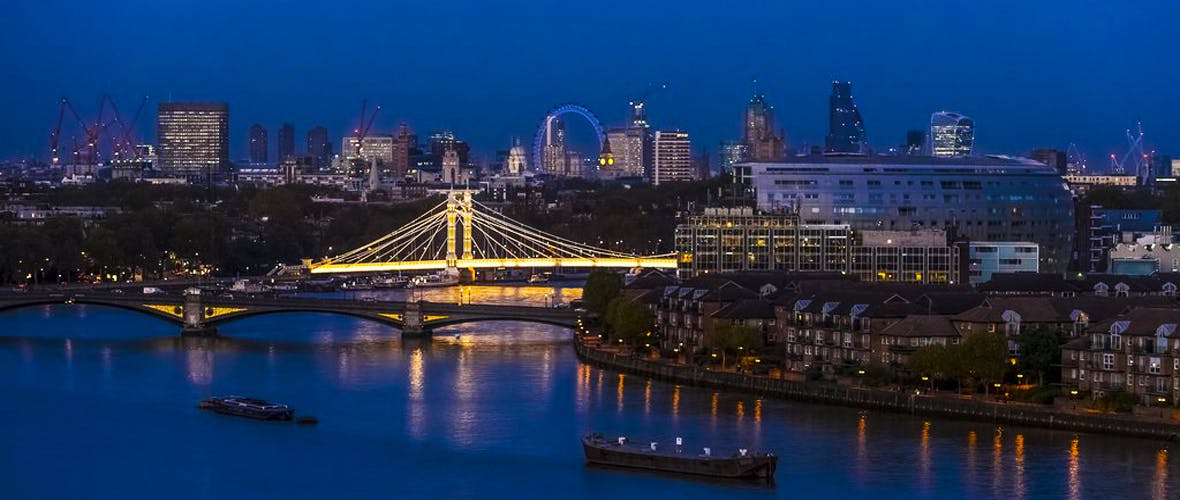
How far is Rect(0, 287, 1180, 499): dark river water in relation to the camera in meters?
21.0

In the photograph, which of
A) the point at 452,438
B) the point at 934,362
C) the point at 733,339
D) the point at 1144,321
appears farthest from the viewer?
the point at 733,339

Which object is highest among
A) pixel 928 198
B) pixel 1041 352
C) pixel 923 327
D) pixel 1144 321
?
pixel 928 198

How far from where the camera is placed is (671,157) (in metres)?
110

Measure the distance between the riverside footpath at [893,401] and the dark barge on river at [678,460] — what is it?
3.39 metres

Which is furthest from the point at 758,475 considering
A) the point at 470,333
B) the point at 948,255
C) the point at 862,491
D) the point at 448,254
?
the point at 448,254

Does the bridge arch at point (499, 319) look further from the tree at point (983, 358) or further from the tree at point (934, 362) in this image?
the tree at point (983, 358)

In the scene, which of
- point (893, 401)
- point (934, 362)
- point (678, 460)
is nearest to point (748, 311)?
point (893, 401)

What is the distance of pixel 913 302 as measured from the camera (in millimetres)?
28219

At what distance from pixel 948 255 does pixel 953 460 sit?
17.9 meters

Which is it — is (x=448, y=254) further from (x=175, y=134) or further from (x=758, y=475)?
(x=175, y=134)

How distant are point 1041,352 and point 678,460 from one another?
547 cm

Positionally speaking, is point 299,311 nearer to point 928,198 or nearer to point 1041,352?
point 928,198

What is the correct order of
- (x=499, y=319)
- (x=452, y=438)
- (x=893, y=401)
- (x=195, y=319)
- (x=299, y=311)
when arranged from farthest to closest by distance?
(x=195, y=319)
(x=299, y=311)
(x=499, y=319)
(x=893, y=401)
(x=452, y=438)

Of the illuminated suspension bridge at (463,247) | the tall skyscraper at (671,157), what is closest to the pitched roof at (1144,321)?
the illuminated suspension bridge at (463,247)
